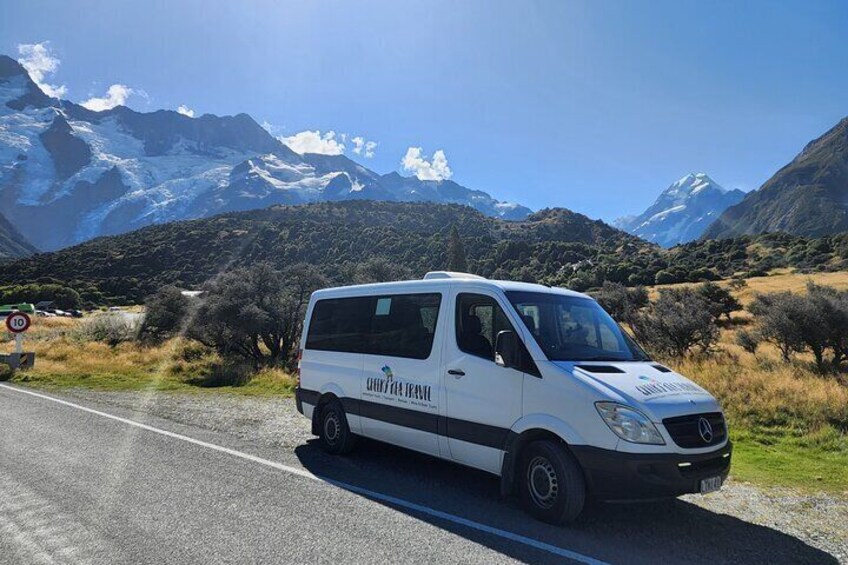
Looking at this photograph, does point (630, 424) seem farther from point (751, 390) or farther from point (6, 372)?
point (6, 372)

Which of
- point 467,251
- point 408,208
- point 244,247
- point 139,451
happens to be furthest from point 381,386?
point 408,208

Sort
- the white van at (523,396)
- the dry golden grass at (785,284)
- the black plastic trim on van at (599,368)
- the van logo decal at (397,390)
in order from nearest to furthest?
the white van at (523,396), the black plastic trim on van at (599,368), the van logo decal at (397,390), the dry golden grass at (785,284)

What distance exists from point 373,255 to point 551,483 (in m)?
84.9

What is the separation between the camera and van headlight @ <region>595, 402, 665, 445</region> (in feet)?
14.6

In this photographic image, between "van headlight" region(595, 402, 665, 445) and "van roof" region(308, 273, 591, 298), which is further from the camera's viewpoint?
"van roof" region(308, 273, 591, 298)

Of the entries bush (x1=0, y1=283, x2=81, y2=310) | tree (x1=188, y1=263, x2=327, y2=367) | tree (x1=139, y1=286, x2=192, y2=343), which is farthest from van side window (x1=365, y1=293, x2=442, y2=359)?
bush (x1=0, y1=283, x2=81, y2=310)

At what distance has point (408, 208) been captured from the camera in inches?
6772

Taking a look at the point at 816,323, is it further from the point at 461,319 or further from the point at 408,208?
the point at 408,208

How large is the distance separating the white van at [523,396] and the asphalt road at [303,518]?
0.44 meters

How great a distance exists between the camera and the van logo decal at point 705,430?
470cm

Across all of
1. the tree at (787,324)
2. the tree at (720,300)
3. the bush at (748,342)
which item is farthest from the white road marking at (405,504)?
the tree at (720,300)

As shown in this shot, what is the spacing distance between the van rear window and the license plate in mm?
3043

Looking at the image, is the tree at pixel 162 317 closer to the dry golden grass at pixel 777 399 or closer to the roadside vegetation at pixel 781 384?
the roadside vegetation at pixel 781 384

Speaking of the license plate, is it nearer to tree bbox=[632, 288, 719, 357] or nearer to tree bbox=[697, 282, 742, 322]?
tree bbox=[632, 288, 719, 357]
